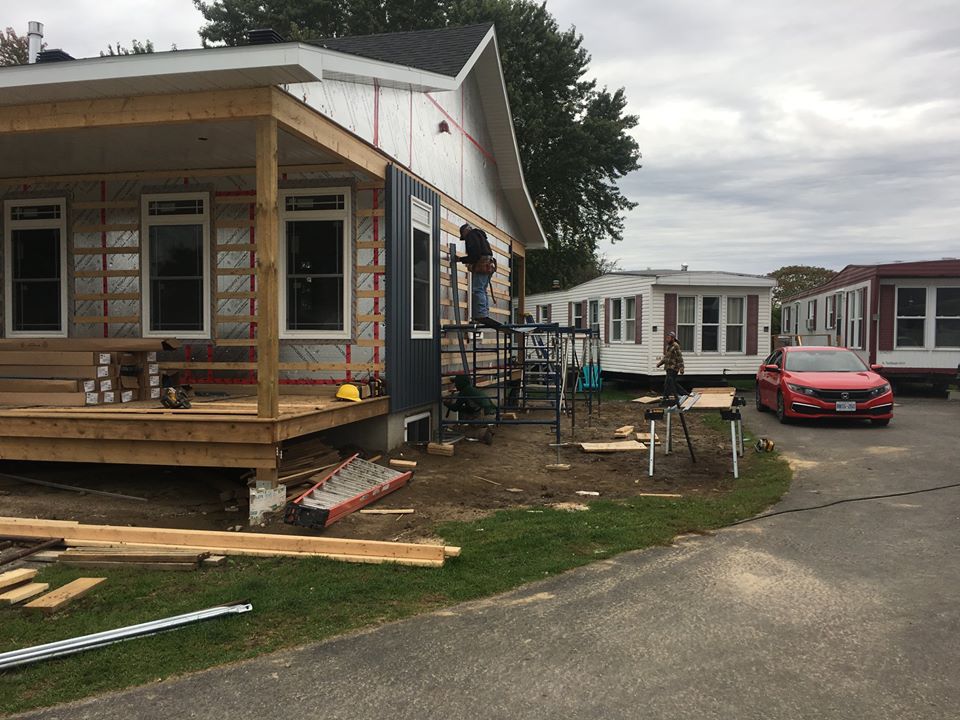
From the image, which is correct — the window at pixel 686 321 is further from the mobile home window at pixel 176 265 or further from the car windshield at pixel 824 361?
the mobile home window at pixel 176 265

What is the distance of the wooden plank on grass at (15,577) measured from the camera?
489 cm

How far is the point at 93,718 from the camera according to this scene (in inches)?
127

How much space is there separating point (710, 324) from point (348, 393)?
13.7 metres

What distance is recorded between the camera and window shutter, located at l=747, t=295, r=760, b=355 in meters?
19.9

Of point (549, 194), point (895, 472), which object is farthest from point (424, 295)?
point (549, 194)

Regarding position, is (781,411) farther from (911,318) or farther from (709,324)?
(911,318)

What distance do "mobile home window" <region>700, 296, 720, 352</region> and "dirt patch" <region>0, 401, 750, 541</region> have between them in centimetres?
987

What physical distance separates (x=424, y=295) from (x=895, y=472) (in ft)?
21.1

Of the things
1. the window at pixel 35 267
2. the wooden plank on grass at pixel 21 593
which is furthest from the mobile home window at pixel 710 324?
the wooden plank on grass at pixel 21 593

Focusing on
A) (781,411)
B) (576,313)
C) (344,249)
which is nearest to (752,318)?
(576,313)

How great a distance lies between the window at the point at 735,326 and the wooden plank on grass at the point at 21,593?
17.8m

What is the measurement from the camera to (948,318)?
18.7 meters

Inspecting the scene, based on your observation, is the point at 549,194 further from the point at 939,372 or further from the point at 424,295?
the point at 424,295

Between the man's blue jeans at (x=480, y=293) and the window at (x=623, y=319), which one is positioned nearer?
the man's blue jeans at (x=480, y=293)
